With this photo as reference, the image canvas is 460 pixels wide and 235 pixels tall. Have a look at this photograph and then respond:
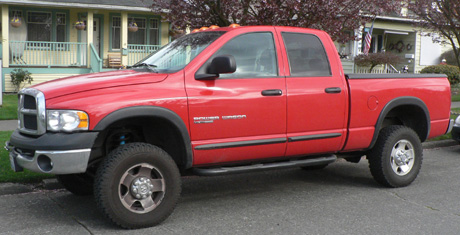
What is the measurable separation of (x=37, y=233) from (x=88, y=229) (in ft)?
1.45

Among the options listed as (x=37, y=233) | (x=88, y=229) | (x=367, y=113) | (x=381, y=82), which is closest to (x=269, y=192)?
(x=367, y=113)

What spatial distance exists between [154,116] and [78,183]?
5.27ft

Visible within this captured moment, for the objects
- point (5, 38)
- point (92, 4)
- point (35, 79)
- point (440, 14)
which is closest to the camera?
point (440, 14)

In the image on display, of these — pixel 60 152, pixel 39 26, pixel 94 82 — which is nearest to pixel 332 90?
pixel 94 82

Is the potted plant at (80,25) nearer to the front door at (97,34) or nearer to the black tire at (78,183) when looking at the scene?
the front door at (97,34)

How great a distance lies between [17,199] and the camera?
18.8 ft

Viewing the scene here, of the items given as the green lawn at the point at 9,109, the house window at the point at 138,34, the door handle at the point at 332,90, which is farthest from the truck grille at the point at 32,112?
the house window at the point at 138,34

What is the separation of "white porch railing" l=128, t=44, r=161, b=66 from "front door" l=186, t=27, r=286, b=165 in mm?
14711

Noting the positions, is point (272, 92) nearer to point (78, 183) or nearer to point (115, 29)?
point (78, 183)

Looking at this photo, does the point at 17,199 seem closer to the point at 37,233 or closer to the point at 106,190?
the point at 37,233

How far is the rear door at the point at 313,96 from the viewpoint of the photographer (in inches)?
215

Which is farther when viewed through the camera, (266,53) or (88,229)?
(266,53)

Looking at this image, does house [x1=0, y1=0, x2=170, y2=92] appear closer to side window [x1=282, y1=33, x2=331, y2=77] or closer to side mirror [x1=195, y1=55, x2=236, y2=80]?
side window [x1=282, y1=33, x2=331, y2=77]

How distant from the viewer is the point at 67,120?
4.34m
